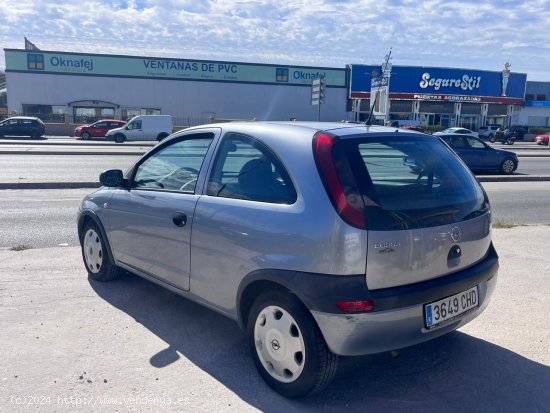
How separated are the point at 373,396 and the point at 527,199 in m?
10.5

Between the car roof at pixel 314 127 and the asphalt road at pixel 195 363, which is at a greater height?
the car roof at pixel 314 127

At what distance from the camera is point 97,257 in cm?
504

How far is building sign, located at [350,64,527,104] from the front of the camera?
54.6 meters

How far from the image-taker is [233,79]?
54.5 metres

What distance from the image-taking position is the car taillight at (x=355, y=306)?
2793 mm

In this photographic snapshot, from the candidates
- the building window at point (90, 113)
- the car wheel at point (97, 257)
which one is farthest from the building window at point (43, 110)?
the car wheel at point (97, 257)

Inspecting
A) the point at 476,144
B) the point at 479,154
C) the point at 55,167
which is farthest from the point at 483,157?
the point at 55,167

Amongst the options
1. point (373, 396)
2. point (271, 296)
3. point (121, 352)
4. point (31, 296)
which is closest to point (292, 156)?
point (271, 296)

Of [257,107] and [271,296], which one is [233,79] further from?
A: [271,296]

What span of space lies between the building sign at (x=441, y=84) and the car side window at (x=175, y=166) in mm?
51578

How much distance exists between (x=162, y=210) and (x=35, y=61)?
53569mm

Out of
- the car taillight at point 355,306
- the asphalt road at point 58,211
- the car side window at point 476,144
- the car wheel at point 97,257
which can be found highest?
the car side window at point 476,144

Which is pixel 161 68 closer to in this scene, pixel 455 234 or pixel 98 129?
pixel 98 129

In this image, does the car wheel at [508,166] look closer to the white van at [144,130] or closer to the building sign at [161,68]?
the white van at [144,130]
